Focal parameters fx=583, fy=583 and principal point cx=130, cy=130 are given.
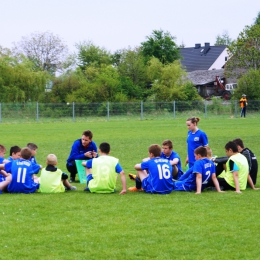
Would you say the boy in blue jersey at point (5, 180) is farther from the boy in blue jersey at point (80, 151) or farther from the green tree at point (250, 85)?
the green tree at point (250, 85)

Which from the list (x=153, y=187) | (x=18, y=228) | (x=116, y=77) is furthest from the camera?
(x=116, y=77)

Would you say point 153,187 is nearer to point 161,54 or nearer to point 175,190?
point 175,190

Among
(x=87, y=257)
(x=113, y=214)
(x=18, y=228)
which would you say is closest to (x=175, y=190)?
(x=113, y=214)

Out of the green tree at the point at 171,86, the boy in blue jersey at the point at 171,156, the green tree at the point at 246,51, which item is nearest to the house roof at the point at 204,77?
the green tree at the point at 171,86

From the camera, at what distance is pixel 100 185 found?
35.6ft

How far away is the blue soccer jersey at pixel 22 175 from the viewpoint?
10.6 m

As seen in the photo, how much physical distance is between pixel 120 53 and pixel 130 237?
73.3 meters

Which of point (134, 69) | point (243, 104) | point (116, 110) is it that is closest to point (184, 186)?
point (243, 104)

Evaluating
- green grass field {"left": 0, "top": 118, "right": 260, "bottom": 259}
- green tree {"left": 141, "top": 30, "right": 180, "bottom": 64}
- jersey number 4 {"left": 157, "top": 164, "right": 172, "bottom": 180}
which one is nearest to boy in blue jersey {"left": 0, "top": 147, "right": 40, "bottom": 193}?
green grass field {"left": 0, "top": 118, "right": 260, "bottom": 259}

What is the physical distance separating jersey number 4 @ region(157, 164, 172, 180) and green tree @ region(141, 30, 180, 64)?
74.8 m

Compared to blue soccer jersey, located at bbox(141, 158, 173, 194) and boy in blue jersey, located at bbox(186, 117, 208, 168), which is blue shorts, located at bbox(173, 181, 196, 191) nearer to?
blue soccer jersey, located at bbox(141, 158, 173, 194)

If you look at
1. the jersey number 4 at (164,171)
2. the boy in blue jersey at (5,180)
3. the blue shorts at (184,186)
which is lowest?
the blue shorts at (184,186)

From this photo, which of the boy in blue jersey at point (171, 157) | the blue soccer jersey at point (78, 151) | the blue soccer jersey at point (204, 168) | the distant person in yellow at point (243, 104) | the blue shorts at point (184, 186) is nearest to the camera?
the blue soccer jersey at point (204, 168)

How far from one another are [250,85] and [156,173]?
4701cm
